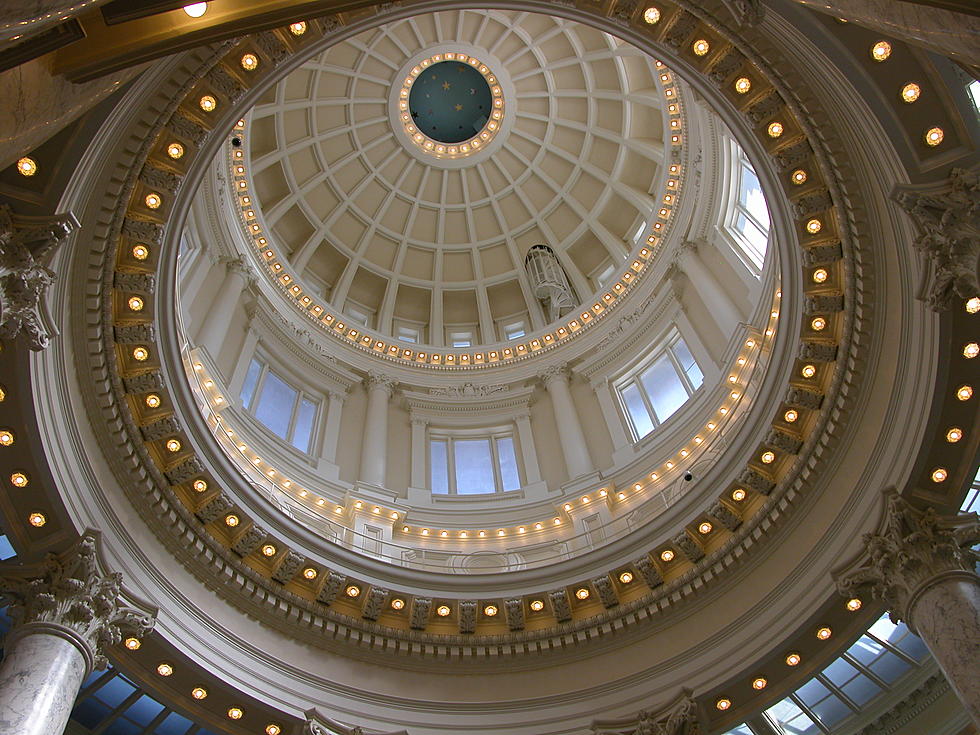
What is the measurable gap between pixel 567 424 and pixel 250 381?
1036cm

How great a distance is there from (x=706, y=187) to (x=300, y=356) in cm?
1508

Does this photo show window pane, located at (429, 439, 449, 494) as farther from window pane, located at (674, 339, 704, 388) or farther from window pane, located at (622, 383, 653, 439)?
window pane, located at (674, 339, 704, 388)

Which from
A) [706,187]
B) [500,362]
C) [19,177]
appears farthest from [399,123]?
[19,177]

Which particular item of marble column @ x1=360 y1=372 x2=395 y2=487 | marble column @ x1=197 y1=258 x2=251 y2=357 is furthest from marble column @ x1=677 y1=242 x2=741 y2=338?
marble column @ x1=197 y1=258 x2=251 y2=357

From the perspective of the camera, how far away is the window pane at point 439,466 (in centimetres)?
2656

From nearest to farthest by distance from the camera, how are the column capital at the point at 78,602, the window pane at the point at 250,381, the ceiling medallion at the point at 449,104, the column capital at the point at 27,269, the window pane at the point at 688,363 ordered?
the column capital at the point at 27,269 → the column capital at the point at 78,602 → the window pane at the point at 250,381 → the window pane at the point at 688,363 → the ceiling medallion at the point at 449,104

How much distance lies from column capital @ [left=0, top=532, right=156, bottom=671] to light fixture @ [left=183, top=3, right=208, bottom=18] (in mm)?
9083

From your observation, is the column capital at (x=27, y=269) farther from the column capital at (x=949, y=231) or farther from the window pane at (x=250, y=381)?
the column capital at (x=949, y=231)

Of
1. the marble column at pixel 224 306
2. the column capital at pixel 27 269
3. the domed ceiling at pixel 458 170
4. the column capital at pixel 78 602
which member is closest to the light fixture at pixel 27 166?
the column capital at pixel 27 269

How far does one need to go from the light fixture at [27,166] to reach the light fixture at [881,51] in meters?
13.0

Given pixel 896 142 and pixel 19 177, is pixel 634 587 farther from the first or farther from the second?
pixel 19 177

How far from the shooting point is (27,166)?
40.4ft

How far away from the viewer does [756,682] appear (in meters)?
16.2

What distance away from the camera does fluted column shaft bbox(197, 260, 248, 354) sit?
2364 centimetres
